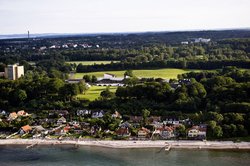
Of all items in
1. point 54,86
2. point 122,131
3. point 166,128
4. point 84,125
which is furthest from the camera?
point 54,86

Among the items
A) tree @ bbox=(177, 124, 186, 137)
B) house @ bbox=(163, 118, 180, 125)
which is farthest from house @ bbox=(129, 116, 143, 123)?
tree @ bbox=(177, 124, 186, 137)

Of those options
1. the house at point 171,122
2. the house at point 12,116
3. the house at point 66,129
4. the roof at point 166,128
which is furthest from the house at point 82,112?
the roof at point 166,128

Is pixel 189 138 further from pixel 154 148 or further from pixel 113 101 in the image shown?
pixel 113 101

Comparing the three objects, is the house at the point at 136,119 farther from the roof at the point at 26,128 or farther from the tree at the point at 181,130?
the roof at the point at 26,128

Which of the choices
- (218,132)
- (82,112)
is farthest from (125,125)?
(218,132)

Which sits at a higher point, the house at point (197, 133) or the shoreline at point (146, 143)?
the house at point (197, 133)

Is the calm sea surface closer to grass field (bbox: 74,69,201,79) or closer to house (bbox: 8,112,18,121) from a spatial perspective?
house (bbox: 8,112,18,121)

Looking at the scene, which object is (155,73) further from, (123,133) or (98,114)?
(123,133)
